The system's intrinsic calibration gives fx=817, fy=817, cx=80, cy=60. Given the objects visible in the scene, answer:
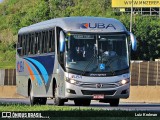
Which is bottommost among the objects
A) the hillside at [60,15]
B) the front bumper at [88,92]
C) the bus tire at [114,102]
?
the hillside at [60,15]

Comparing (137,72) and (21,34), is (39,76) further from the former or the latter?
(137,72)

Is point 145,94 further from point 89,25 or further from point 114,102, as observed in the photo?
point 89,25

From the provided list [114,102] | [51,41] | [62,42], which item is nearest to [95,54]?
[62,42]

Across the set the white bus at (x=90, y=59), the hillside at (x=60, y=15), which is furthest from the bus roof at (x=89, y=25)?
the hillside at (x=60, y=15)

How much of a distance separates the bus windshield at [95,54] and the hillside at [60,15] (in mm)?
72733

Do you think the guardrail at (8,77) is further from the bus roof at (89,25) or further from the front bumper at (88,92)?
the front bumper at (88,92)

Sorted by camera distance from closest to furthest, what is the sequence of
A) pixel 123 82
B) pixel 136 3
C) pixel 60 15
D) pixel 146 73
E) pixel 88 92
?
pixel 88 92, pixel 123 82, pixel 146 73, pixel 60 15, pixel 136 3

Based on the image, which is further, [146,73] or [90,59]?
[146,73]

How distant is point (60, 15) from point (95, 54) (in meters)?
112

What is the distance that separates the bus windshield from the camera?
99.1 ft

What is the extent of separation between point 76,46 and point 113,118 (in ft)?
33.7

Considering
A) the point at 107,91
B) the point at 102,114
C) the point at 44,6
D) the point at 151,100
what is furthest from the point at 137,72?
the point at 44,6

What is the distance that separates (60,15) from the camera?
14225cm

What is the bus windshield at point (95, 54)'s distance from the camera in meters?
30.2
